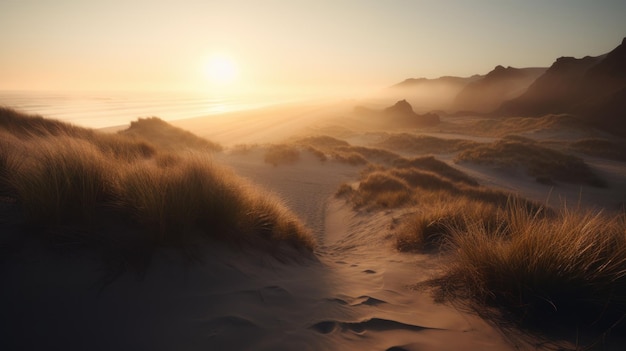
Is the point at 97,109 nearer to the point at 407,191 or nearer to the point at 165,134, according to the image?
the point at 165,134

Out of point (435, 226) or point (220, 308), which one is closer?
point (220, 308)

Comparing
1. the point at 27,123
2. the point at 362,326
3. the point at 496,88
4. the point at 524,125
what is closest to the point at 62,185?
the point at 362,326

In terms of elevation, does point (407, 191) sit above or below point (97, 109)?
below

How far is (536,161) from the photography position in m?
18.6

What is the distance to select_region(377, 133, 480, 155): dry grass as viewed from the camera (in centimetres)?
2642

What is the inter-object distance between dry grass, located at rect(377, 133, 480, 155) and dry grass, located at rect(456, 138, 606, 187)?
3.67m

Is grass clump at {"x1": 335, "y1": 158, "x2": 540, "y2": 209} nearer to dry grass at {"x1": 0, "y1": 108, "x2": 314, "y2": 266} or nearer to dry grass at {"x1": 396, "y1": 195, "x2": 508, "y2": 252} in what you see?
dry grass at {"x1": 396, "y1": 195, "x2": 508, "y2": 252}

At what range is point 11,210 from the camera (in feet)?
9.02

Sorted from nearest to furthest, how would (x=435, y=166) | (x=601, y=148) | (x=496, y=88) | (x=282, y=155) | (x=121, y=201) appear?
(x=121, y=201), (x=282, y=155), (x=435, y=166), (x=601, y=148), (x=496, y=88)

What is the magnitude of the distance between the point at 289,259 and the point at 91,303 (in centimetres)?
241

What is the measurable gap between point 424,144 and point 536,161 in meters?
11.1

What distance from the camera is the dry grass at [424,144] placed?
26419 mm

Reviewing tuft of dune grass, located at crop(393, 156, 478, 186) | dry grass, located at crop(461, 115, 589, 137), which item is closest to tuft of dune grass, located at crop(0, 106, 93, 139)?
tuft of dune grass, located at crop(393, 156, 478, 186)

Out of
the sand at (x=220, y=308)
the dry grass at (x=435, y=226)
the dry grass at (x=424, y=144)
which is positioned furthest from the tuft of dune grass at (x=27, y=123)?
the dry grass at (x=424, y=144)
